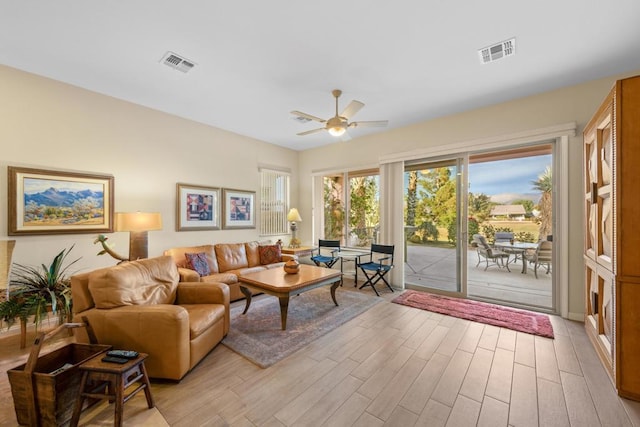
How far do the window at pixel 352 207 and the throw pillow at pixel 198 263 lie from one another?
299cm

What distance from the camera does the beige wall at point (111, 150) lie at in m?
2.90

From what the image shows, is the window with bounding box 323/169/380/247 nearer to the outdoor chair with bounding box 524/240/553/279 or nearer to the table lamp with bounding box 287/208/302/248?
the table lamp with bounding box 287/208/302/248

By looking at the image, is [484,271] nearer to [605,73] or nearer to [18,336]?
[605,73]

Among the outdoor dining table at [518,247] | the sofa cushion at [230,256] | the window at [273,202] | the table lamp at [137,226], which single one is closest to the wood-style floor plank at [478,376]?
the outdoor dining table at [518,247]

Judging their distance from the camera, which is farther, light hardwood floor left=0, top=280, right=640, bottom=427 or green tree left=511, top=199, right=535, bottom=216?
green tree left=511, top=199, right=535, bottom=216

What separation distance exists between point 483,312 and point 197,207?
4.79m

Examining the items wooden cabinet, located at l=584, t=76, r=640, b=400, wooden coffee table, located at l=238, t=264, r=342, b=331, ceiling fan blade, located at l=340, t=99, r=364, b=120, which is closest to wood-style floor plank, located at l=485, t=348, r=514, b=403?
wooden cabinet, located at l=584, t=76, r=640, b=400

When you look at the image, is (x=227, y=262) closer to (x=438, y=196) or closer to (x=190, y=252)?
(x=190, y=252)

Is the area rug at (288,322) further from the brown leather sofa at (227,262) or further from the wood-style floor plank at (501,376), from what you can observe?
the wood-style floor plank at (501,376)

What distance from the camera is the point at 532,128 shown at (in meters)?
3.50

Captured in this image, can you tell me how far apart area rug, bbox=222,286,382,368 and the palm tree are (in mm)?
2859

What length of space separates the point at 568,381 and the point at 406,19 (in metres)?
3.30

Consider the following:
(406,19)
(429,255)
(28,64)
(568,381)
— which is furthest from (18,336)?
(429,255)

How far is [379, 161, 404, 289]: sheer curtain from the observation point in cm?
471
